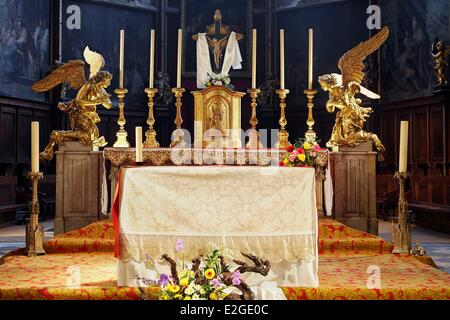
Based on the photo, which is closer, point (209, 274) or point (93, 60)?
point (209, 274)

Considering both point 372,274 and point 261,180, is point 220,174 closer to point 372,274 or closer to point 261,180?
point 261,180

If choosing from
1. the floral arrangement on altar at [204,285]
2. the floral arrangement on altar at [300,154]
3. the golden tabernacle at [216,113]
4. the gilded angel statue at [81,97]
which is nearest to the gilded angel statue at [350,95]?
the golden tabernacle at [216,113]

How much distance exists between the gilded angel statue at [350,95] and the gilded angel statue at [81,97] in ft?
8.82

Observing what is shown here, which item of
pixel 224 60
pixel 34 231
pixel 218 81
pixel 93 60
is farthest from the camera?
pixel 224 60

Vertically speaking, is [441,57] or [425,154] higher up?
[441,57]

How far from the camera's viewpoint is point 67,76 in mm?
6941

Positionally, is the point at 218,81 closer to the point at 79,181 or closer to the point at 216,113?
the point at 216,113

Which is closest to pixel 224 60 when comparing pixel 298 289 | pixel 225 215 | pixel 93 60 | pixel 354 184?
pixel 93 60

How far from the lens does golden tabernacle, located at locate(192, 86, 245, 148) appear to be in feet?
22.7

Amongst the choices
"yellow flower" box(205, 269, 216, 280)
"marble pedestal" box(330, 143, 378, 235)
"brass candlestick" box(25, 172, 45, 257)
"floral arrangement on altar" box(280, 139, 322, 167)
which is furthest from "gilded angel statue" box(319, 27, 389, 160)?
"yellow flower" box(205, 269, 216, 280)

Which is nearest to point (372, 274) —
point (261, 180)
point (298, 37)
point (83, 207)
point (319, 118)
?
point (261, 180)

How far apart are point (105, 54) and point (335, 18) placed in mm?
5428

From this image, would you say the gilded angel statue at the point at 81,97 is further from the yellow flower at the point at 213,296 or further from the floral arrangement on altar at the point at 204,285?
the yellow flower at the point at 213,296

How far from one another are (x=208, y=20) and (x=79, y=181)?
26.5ft
